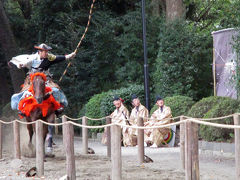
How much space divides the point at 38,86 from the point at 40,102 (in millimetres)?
368

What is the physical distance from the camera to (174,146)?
561 inches

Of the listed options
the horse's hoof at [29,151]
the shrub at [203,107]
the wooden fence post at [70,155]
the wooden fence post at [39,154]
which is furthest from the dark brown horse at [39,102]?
the shrub at [203,107]

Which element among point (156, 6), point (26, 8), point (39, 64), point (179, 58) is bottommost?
point (39, 64)

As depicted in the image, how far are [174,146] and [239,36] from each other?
4.46 meters

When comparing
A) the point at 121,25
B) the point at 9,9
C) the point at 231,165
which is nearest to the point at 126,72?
the point at 121,25

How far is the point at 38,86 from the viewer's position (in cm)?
1021

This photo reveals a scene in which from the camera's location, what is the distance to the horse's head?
10.2 m

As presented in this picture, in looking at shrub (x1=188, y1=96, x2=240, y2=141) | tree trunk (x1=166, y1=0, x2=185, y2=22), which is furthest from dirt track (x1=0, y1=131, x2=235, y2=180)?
tree trunk (x1=166, y1=0, x2=185, y2=22)

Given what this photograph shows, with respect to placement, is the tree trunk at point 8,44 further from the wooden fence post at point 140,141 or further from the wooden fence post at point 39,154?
the wooden fence post at point 39,154

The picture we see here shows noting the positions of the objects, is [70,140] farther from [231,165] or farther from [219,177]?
[231,165]

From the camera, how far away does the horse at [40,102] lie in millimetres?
10250

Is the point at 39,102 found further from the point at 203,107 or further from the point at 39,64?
the point at 203,107

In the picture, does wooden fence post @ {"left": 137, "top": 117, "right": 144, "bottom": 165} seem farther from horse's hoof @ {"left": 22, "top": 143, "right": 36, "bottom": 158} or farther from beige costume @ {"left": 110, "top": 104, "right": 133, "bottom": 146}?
beige costume @ {"left": 110, "top": 104, "right": 133, "bottom": 146}

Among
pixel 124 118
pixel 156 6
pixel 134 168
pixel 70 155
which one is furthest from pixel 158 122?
pixel 156 6
